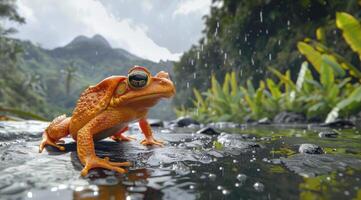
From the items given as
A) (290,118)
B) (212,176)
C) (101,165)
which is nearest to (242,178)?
(212,176)

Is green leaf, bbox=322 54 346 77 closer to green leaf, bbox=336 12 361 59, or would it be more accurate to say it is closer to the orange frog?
green leaf, bbox=336 12 361 59

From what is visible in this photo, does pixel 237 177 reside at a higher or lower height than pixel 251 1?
lower

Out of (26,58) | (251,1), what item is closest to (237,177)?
(251,1)

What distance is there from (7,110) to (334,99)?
7942 millimetres

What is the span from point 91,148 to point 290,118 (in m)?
9.24

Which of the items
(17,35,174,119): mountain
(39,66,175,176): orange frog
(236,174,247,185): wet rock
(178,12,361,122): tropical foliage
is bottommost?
(236,174,247,185): wet rock

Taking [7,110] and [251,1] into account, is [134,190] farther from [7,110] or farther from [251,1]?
[251,1]

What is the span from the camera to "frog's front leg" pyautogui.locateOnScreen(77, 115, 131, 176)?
178 cm

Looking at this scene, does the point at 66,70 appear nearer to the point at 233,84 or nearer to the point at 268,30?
the point at 268,30

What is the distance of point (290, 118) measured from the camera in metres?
10.3

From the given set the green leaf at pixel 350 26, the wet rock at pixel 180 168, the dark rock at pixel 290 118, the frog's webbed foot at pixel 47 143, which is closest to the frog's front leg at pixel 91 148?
the wet rock at pixel 180 168

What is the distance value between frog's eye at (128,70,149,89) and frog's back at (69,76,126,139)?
12 cm

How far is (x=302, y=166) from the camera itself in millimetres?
1841

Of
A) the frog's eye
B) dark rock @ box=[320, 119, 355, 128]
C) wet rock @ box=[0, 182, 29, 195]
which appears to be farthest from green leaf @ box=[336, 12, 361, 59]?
wet rock @ box=[0, 182, 29, 195]
